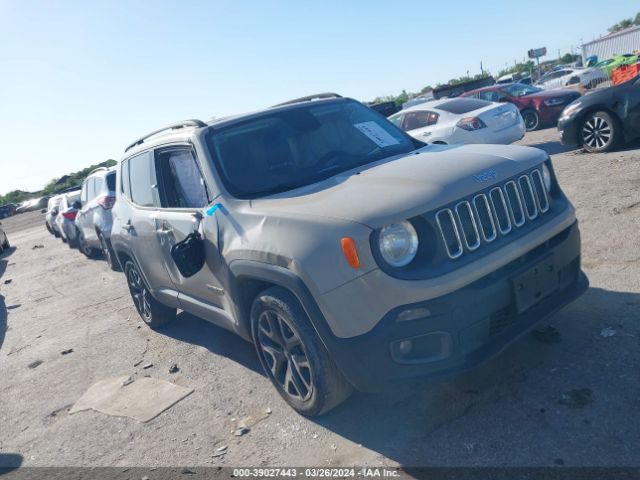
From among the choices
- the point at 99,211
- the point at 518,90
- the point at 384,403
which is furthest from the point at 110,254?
the point at 518,90

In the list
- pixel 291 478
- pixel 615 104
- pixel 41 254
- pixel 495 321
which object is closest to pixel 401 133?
pixel 495 321

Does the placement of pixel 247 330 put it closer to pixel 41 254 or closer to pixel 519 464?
pixel 519 464

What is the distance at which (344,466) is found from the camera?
3.14 m

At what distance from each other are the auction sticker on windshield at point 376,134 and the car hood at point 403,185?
485 millimetres

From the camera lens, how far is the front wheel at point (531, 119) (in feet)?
50.9

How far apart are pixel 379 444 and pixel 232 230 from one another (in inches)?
63.8

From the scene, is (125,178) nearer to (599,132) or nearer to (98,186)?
(98,186)

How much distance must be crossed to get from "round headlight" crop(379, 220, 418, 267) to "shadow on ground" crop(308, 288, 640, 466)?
0.68 metres

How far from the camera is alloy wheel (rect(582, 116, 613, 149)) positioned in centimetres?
927

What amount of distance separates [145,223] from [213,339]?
136cm

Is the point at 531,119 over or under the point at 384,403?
under

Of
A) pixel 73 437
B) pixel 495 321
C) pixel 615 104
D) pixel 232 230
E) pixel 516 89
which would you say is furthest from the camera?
pixel 516 89

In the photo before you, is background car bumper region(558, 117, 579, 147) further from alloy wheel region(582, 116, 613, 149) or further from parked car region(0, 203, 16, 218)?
parked car region(0, 203, 16, 218)

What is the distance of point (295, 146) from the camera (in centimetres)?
423
